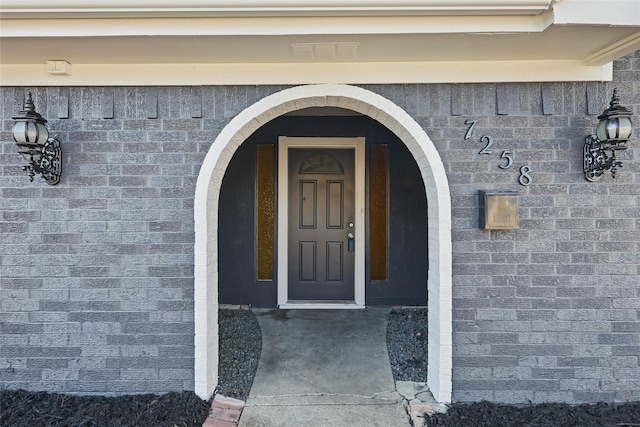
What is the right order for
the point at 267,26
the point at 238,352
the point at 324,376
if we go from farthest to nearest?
the point at 238,352 < the point at 324,376 < the point at 267,26

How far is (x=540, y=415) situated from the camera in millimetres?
2371

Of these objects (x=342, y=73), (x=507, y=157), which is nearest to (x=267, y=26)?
(x=342, y=73)

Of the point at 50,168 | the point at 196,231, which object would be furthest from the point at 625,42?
the point at 50,168

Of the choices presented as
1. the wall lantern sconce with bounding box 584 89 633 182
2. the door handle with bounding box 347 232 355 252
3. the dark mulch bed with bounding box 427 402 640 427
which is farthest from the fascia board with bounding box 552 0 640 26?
the door handle with bounding box 347 232 355 252

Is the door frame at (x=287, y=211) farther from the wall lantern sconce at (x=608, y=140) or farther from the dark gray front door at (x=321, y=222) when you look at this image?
the wall lantern sconce at (x=608, y=140)

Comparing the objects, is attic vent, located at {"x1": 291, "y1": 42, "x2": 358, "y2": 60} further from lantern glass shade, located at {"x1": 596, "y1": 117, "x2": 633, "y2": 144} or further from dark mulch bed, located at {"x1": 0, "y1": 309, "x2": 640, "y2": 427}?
dark mulch bed, located at {"x1": 0, "y1": 309, "x2": 640, "y2": 427}

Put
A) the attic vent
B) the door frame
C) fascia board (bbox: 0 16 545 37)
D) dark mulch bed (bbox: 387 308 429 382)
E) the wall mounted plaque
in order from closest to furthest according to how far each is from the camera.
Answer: fascia board (bbox: 0 16 545 37) < the attic vent < the wall mounted plaque < dark mulch bed (bbox: 387 308 429 382) < the door frame

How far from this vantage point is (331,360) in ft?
10.2

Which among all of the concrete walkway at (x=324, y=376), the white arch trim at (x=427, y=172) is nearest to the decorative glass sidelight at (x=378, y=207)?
the concrete walkway at (x=324, y=376)

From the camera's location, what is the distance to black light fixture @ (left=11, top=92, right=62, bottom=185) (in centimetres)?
228

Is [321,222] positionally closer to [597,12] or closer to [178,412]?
[178,412]

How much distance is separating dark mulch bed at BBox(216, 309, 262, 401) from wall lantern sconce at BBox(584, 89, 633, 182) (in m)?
2.80

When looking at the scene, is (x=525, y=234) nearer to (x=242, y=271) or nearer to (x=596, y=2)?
(x=596, y=2)

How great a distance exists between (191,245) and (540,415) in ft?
8.29
